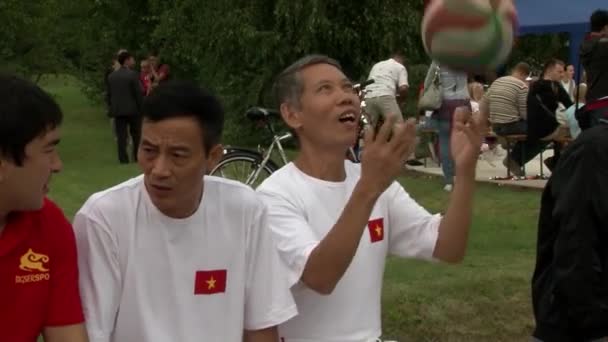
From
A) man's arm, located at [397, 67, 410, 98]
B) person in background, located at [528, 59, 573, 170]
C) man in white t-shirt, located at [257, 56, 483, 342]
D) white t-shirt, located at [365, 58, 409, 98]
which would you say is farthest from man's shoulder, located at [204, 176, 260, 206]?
man's arm, located at [397, 67, 410, 98]

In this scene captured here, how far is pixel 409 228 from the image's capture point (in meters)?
4.30

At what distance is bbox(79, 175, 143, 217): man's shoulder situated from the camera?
338 cm

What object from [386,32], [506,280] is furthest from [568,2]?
[506,280]

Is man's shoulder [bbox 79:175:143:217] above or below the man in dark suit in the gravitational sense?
above

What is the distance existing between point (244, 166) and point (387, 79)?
5090 millimetres

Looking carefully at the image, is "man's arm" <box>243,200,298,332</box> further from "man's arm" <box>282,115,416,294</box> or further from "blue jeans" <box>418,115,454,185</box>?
"blue jeans" <box>418,115,454,185</box>

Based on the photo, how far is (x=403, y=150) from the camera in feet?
11.8

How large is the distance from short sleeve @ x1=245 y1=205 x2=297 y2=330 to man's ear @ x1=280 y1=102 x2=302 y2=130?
71 cm

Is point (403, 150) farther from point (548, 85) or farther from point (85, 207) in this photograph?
point (548, 85)

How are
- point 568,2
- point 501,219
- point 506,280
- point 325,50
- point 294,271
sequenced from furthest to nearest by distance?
point 325,50 < point 568,2 < point 501,219 < point 506,280 < point 294,271

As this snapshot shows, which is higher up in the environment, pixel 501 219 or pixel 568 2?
pixel 568 2

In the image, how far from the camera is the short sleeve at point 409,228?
4277 mm

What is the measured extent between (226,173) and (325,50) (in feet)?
36.2

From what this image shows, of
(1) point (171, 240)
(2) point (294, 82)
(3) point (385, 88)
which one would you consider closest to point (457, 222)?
(2) point (294, 82)
